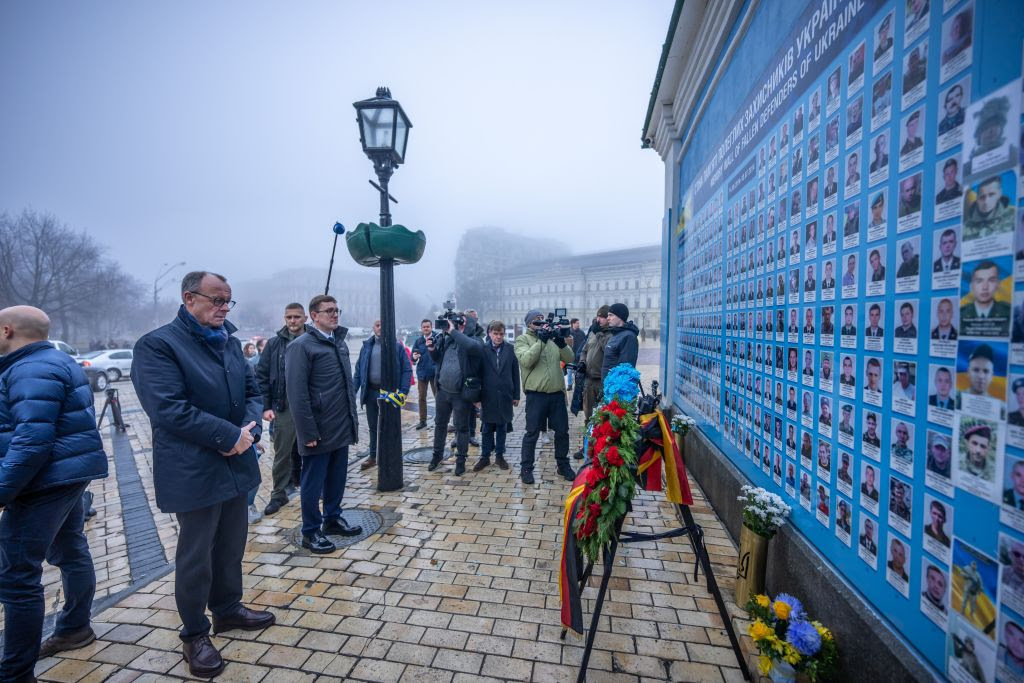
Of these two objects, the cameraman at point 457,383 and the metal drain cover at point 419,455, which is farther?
the metal drain cover at point 419,455

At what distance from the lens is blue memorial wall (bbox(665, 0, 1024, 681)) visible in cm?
135

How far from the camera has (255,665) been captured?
8.25 ft

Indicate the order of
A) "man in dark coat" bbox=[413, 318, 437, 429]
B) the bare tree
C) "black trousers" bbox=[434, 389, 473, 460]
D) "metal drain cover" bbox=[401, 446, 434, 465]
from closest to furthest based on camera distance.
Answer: "black trousers" bbox=[434, 389, 473, 460]
"metal drain cover" bbox=[401, 446, 434, 465]
"man in dark coat" bbox=[413, 318, 437, 429]
the bare tree

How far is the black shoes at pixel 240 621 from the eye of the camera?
2.80 meters

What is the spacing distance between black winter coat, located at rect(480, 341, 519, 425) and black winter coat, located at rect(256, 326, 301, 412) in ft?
7.61

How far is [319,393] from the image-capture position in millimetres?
3797

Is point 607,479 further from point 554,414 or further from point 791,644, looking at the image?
point 554,414

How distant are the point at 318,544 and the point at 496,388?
9.23 feet

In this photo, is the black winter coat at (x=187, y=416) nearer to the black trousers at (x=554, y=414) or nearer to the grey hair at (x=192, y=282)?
the grey hair at (x=192, y=282)

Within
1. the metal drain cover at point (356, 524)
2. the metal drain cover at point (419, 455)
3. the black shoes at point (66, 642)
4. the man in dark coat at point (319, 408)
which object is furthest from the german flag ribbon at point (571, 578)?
the metal drain cover at point (419, 455)

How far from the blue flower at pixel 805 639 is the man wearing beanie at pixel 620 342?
3.21 m

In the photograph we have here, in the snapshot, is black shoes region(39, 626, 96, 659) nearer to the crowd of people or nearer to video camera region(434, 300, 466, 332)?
the crowd of people

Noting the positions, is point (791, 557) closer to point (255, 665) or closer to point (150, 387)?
point (255, 665)

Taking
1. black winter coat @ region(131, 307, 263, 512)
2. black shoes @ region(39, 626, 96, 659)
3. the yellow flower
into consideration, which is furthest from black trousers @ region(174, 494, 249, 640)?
the yellow flower
